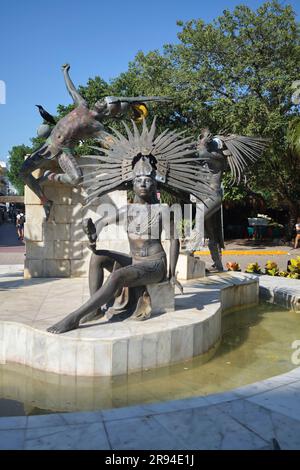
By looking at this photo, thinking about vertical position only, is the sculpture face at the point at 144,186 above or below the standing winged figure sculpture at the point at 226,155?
below

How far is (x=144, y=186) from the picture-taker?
494cm

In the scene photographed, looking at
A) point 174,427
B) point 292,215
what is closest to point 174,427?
point 174,427

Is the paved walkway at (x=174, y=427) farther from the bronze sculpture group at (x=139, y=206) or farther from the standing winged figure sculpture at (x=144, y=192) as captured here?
the standing winged figure sculpture at (x=144, y=192)

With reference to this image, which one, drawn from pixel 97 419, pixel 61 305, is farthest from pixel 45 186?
pixel 97 419

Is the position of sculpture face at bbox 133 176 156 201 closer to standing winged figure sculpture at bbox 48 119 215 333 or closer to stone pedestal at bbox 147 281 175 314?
standing winged figure sculpture at bbox 48 119 215 333

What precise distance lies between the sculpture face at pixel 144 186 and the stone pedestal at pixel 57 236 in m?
3.42

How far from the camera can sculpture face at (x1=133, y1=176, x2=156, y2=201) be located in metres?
4.94

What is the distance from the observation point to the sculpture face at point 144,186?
494 cm

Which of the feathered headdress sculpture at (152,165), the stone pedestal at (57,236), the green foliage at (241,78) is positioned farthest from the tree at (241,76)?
the feathered headdress sculpture at (152,165)

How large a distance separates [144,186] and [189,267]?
3175 millimetres

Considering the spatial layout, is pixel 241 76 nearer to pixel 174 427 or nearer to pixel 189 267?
pixel 189 267

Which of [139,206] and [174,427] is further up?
[139,206]

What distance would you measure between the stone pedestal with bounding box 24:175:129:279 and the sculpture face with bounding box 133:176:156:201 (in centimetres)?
342

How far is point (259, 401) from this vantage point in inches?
122
